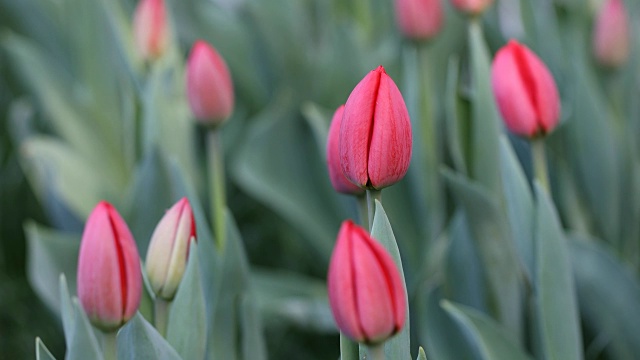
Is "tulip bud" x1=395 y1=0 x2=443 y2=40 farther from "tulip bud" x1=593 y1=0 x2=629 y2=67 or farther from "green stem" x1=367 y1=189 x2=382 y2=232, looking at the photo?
"green stem" x1=367 y1=189 x2=382 y2=232

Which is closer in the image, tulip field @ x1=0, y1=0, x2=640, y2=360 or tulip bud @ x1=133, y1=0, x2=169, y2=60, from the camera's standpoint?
tulip field @ x1=0, y1=0, x2=640, y2=360

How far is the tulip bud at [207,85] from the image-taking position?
0.69 metres

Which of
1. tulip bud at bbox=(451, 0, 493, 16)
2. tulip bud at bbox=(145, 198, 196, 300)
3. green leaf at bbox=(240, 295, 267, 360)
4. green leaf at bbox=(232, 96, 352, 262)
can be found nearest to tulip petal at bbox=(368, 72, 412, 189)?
tulip bud at bbox=(145, 198, 196, 300)

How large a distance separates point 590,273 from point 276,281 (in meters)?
0.34

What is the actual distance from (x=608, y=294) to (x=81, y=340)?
44 cm

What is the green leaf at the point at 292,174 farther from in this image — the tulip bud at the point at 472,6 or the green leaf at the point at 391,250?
the green leaf at the point at 391,250

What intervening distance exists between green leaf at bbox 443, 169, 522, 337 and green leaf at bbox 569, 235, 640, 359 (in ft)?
0.16

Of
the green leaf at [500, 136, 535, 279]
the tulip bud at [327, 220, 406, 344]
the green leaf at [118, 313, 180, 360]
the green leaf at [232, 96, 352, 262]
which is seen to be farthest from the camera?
the green leaf at [232, 96, 352, 262]

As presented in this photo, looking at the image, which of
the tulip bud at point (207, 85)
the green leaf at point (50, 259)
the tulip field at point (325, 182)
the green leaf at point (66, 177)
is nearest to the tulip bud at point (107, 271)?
the tulip field at point (325, 182)

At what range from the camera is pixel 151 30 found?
824 mm

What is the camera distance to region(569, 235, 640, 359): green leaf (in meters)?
0.72

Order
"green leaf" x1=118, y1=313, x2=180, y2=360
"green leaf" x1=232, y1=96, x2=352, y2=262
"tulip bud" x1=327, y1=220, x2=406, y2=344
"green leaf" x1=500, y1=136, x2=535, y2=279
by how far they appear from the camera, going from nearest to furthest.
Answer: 1. "tulip bud" x1=327, y1=220, x2=406, y2=344
2. "green leaf" x1=118, y1=313, x2=180, y2=360
3. "green leaf" x1=500, y1=136, x2=535, y2=279
4. "green leaf" x1=232, y1=96, x2=352, y2=262

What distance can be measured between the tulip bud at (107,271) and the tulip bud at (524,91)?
0.27 meters

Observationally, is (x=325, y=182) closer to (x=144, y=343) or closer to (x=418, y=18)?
(x=418, y=18)
